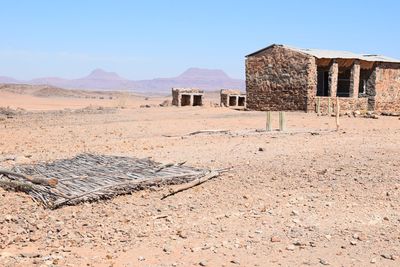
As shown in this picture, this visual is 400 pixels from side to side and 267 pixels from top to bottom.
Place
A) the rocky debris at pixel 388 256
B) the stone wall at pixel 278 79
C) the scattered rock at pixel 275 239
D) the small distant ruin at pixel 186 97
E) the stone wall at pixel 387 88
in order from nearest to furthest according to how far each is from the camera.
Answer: the rocky debris at pixel 388 256, the scattered rock at pixel 275 239, the stone wall at pixel 278 79, the stone wall at pixel 387 88, the small distant ruin at pixel 186 97

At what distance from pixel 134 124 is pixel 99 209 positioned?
11.9 metres

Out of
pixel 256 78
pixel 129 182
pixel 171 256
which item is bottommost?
pixel 171 256

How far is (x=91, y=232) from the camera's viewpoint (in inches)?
263

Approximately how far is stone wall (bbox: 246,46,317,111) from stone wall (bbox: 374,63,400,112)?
4342mm

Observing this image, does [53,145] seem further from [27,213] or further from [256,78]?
[256,78]

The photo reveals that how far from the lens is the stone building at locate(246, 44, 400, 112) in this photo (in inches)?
940

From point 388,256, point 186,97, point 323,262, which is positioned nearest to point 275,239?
point 323,262

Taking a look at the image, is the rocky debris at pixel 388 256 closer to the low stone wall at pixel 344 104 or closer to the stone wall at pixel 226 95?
the low stone wall at pixel 344 104

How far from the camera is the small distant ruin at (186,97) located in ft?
102

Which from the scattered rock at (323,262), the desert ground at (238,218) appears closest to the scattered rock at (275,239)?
the desert ground at (238,218)

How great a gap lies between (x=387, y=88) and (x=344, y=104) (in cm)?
335

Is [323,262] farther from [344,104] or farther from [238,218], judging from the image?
[344,104]

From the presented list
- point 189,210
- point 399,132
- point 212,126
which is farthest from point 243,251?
point 212,126

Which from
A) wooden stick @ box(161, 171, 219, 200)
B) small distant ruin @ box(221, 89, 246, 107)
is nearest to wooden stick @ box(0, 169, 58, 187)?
wooden stick @ box(161, 171, 219, 200)
